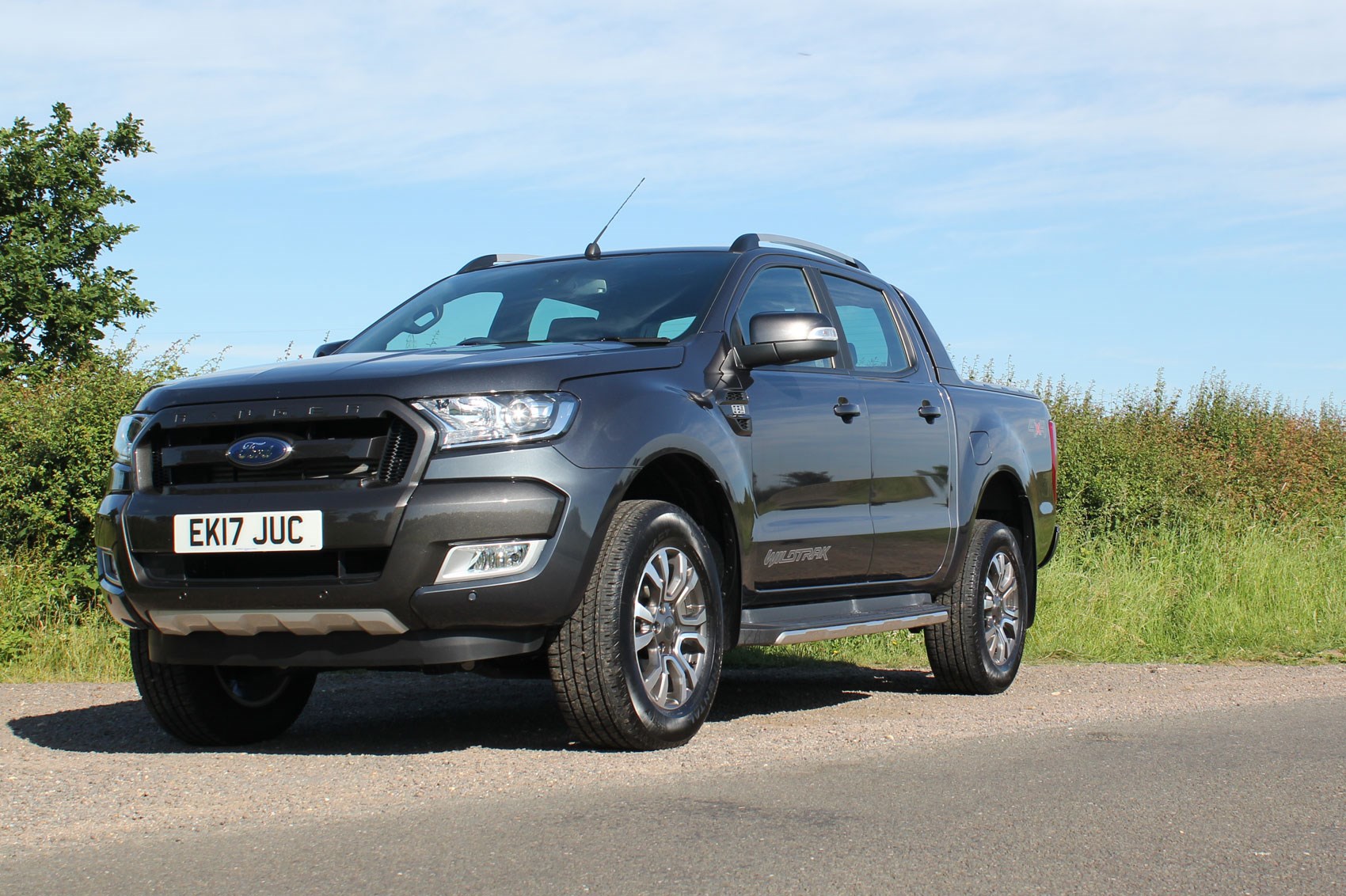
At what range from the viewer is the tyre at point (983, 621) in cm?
769

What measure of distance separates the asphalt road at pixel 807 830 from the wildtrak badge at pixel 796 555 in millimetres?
740

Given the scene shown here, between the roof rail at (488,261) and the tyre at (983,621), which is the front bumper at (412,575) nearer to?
the roof rail at (488,261)

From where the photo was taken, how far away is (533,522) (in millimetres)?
4980

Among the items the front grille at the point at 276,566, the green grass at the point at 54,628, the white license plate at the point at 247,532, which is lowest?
the green grass at the point at 54,628

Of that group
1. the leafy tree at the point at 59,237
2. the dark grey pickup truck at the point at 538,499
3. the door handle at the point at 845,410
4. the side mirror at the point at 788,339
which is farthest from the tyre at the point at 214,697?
the leafy tree at the point at 59,237

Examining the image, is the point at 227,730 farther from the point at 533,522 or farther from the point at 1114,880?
the point at 1114,880

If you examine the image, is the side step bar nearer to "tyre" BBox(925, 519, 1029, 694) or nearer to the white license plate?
"tyre" BBox(925, 519, 1029, 694)

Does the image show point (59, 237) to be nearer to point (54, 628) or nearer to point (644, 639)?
point (54, 628)

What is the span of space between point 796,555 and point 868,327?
170 cm

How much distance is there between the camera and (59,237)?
3409cm

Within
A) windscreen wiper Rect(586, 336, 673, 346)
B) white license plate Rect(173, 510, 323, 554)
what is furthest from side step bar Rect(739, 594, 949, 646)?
white license plate Rect(173, 510, 323, 554)

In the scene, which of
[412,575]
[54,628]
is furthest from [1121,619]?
[412,575]

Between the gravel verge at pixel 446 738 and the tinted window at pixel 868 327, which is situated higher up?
the tinted window at pixel 868 327

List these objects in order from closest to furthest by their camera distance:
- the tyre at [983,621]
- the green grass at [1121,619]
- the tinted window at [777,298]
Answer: the tinted window at [777,298] < the tyre at [983,621] < the green grass at [1121,619]
